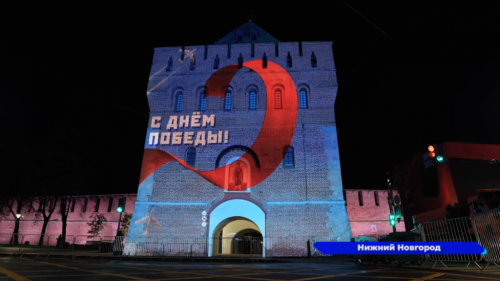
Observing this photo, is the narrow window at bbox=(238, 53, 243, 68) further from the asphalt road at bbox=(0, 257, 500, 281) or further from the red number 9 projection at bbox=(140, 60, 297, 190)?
the asphalt road at bbox=(0, 257, 500, 281)

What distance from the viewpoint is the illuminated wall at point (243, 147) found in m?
16.1

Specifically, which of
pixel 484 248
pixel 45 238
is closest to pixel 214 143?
pixel 484 248

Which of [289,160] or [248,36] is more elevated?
[248,36]

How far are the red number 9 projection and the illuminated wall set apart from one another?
0.20ft

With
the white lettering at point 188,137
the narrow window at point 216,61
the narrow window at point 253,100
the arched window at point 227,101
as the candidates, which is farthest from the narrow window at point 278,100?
the white lettering at point 188,137

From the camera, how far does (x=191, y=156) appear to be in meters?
17.9

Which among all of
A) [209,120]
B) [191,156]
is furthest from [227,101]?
[191,156]

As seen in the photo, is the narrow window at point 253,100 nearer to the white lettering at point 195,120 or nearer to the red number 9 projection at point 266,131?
the red number 9 projection at point 266,131

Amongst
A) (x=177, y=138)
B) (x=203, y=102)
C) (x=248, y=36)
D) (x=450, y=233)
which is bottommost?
(x=450, y=233)

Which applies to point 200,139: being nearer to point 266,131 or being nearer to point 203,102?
A: point 203,102

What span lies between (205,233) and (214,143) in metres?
5.26

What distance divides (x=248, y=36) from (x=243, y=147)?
9.42 metres

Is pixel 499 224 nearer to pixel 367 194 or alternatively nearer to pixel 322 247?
pixel 322 247

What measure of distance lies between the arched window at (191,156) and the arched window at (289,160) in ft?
18.1
